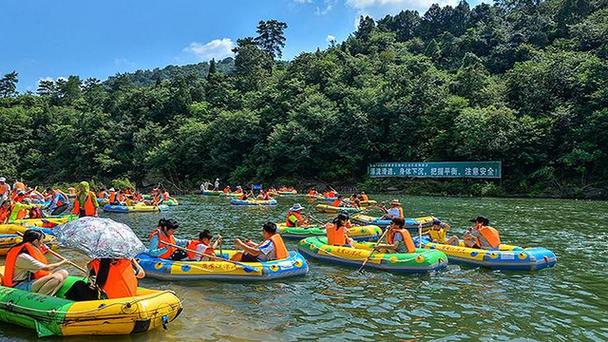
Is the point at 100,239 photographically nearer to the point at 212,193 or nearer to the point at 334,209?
the point at 334,209

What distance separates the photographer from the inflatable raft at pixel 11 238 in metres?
12.0

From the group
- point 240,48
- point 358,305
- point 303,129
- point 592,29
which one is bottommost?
point 358,305

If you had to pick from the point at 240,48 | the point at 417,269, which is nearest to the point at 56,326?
the point at 417,269

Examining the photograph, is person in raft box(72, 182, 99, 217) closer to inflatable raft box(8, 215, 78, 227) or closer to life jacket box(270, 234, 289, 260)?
inflatable raft box(8, 215, 78, 227)

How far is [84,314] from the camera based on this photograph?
21.1 ft

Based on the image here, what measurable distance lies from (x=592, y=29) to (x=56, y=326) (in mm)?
52832

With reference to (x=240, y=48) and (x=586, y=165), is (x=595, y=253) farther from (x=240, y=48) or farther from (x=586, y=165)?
(x=240, y=48)

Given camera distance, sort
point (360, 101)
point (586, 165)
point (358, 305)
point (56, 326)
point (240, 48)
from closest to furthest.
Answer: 1. point (56, 326)
2. point (358, 305)
3. point (586, 165)
4. point (360, 101)
5. point (240, 48)

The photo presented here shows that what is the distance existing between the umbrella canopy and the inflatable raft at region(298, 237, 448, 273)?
18.9ft

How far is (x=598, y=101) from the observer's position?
34.5m

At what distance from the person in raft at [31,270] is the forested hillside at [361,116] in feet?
107

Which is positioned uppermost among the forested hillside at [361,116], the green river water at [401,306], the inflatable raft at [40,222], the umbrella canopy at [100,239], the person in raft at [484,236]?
the forested hillside at [361,116]

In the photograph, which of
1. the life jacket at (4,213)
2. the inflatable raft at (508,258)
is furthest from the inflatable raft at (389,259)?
the life jacket at (4,213)

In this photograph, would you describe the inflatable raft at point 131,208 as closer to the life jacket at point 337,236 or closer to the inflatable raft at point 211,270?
the life jacket at point 337,236
